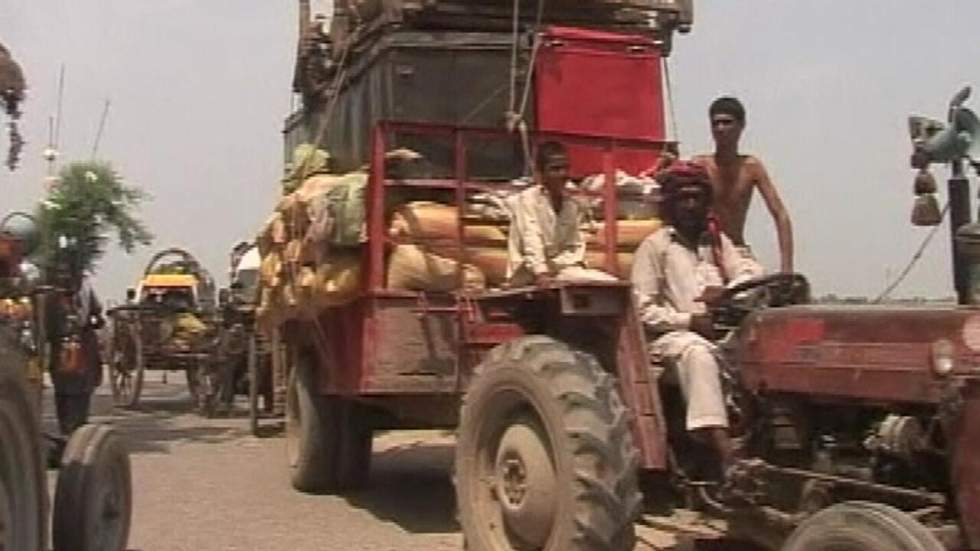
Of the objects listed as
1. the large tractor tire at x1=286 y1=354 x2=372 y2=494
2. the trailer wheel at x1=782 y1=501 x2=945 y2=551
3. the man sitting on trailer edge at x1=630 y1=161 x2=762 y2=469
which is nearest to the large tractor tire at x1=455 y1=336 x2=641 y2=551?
the man sitting on trailer edge at x1=630 y1=161 x2=762 y2=469

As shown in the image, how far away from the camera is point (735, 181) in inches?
313

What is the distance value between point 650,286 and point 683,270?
168mm

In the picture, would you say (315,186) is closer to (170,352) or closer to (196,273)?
(170,352)

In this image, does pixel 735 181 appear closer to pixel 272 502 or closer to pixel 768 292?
pixel 768 292

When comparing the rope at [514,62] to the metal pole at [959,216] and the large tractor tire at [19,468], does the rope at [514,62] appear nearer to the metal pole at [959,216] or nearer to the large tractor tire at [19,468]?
the metal pole at [959,216]

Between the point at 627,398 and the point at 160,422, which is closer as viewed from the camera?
the point at 627,398

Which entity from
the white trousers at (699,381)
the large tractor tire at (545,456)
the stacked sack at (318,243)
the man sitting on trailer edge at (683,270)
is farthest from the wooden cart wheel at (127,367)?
the white trousers at (699,381)

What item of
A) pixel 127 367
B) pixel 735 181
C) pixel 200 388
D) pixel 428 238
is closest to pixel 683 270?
pixel 735 181

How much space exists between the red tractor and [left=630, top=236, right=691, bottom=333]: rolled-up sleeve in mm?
112

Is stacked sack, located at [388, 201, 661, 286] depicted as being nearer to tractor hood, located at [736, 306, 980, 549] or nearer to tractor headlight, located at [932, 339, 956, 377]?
tractor hood, located at [736, 306, 980, 549]

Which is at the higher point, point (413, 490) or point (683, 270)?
point (683, 270)

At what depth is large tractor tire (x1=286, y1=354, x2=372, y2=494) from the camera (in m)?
10.4

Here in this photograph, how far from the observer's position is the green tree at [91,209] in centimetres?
1938

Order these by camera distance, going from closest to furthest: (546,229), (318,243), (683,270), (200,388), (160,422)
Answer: (683,270)
(546,229)
(318,243)
(160,422)
(200,388)
